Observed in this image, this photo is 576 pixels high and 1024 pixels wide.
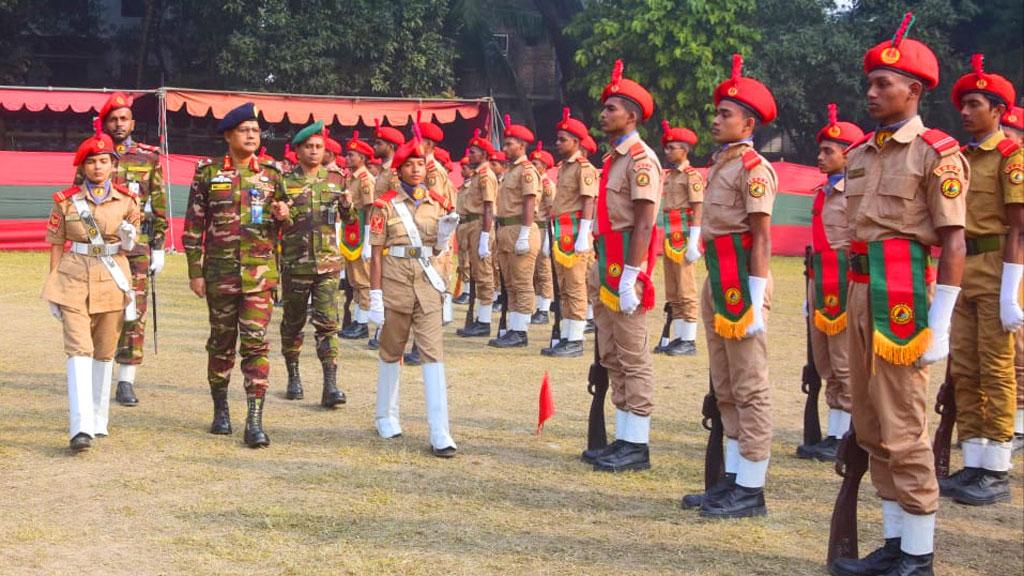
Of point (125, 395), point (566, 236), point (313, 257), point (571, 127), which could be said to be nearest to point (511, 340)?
point (566, 236)

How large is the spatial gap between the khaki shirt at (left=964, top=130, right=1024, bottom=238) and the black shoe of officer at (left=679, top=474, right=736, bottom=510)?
2.09 m

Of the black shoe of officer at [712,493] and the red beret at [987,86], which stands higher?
the red beret at [987,86]

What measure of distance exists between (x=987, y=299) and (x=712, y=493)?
2062 mm

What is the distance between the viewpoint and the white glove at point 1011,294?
636 cm

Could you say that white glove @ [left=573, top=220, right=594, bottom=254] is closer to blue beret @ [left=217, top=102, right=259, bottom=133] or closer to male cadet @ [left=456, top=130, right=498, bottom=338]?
male cadet @ [left=456, top=130, right=498, bottom=338]

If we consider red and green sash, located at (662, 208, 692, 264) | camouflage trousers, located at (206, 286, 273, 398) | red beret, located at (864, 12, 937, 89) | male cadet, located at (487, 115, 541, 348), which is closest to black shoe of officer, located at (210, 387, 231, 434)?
camouflage trousers, located at (206, 286, 273, 398)

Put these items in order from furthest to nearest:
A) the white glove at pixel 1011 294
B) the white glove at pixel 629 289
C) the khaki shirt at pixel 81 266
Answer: the khaki shirt at pixel 81 266, the white glove at pixel 629 289, the white glove at pixel 1011 294

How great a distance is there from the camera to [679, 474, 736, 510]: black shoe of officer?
627 centimetres

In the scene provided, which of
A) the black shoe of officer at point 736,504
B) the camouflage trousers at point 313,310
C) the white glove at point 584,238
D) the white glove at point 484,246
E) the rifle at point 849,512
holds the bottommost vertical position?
the black shoe of officer at point 736,504

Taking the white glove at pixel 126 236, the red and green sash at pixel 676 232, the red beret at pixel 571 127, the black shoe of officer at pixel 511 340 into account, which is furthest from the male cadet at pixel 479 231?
the white glove at pixel 126 236

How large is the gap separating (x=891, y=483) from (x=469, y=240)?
9.92 meters

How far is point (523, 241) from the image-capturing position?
12828 mm

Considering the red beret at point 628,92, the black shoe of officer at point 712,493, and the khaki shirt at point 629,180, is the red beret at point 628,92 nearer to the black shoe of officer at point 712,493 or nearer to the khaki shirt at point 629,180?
the khaki shirt at point 629,180

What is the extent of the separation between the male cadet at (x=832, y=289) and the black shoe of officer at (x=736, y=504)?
1490mm
